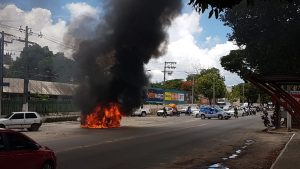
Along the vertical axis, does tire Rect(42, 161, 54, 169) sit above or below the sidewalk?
above

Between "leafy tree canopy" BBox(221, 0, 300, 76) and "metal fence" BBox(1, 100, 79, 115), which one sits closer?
"leafy tree canopy" BBox(221, 0, 300, 76)

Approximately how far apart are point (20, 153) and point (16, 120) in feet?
79.4

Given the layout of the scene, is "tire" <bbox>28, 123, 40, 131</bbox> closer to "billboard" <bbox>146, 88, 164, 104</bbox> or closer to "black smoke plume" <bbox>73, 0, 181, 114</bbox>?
"black smoke plume" <bbox>73, 0, 181, 114</bbox>

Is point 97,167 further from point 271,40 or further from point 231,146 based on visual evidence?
point 271,40

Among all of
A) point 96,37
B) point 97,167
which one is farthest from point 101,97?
point 97,167

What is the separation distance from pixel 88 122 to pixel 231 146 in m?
17.4

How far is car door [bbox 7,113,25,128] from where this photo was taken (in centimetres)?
3188

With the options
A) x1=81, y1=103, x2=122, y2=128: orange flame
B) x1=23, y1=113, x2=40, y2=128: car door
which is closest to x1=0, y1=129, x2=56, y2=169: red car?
x1=23, y1=113, x2=40, y2=128: car door

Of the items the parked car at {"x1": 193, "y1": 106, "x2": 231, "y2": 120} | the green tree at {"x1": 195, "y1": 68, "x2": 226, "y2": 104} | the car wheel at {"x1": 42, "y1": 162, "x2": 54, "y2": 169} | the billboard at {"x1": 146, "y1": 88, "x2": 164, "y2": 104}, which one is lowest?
the car wheel at {"x1": 42, "y1": 162, "x2": 54, "y2": 169}

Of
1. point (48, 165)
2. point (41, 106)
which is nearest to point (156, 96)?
point (41, 106)

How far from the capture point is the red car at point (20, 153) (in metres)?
8.63

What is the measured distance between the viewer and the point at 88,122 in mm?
37094

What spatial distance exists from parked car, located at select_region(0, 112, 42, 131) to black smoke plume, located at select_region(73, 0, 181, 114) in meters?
5.62

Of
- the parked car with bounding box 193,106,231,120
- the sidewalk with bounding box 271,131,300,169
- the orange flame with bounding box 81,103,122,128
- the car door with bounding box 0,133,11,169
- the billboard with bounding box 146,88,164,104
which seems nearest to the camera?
the car door with bounding box 0,133,11,169
